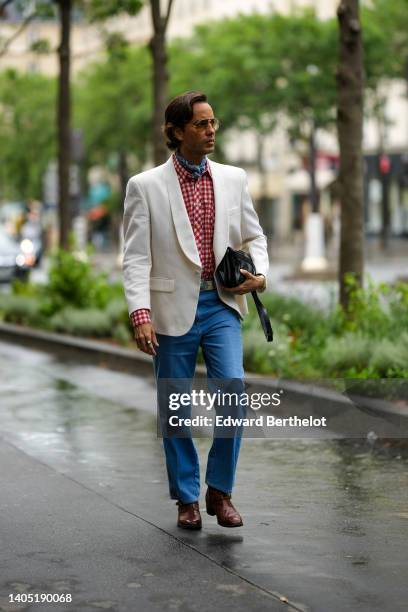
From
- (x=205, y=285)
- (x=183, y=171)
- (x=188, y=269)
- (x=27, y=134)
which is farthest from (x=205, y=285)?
(x=27, y=134)

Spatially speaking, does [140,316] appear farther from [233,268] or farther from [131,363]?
[131,363]

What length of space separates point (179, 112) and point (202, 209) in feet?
1.38

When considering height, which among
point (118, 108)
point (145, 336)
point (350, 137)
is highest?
→ point (118, 108)

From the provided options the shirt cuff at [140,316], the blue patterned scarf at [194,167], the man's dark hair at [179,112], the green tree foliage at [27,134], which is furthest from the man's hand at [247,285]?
the green tree foliage at [27,134]

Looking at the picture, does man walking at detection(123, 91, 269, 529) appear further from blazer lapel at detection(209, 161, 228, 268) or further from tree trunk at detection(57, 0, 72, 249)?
tree trunk at detection(57, 0, 72, 249)

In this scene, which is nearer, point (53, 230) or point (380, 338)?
point (380, 338)

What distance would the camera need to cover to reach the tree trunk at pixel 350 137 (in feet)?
46.0

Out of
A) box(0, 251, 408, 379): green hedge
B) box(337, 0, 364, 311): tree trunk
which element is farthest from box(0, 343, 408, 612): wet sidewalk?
box(337, 0, 364, 311): tree trunk

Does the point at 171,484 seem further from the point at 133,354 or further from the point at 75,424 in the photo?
the point at 133,354

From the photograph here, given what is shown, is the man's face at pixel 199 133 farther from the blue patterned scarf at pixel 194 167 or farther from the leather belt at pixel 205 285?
the leather belt at pixel 205 285

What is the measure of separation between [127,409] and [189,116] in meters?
5.86

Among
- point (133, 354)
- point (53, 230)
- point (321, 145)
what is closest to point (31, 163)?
point (53, 230)

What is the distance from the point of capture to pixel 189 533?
23.6 ft

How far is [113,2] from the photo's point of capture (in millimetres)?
23266
